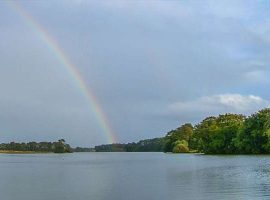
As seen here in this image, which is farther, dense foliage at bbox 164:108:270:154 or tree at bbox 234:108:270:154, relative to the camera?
dense foliage at bbox 164:108:270:154

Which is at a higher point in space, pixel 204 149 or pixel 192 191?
pixel 204 149

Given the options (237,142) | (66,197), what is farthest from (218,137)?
(66,197)

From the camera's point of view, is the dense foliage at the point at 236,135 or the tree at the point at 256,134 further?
the dense foliage at the point at 236,135

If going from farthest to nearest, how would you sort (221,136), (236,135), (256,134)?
(221,136)
(236,135)
(256,134)

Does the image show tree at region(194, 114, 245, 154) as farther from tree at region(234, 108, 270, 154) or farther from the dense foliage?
tree at region(234, 108, 270, 154)

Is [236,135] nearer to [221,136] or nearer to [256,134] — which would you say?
[221,136]

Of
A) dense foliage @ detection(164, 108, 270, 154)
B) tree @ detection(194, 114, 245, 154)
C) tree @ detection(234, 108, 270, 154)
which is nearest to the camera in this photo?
tree @ detection(234, 108, 270, 154)

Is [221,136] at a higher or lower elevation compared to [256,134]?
higher

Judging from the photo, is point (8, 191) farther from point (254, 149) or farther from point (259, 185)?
point (254, 149)

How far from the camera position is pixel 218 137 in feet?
497

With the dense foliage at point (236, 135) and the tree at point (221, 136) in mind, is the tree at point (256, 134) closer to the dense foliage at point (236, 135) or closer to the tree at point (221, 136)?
the dense foliage at point (236, 135)

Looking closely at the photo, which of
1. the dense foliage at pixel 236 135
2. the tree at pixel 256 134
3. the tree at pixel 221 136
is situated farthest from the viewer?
the tree at pixel 221 136

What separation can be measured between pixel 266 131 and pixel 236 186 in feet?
288

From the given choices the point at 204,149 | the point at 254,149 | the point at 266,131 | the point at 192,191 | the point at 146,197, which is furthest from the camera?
the point at 204,149
